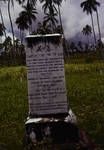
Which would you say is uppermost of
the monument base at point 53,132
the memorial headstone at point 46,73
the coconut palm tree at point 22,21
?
the coconut palm tree at point 22,21

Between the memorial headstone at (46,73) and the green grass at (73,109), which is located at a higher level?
the memorial headstone at (46,73)

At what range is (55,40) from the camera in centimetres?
1122

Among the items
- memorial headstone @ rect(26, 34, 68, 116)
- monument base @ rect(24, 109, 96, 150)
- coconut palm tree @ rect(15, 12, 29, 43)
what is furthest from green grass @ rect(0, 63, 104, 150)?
coconut palm tree @ rect(15, 12, 29, 43)

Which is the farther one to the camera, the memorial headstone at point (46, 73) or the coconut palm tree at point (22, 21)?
the coconut palm tree at point (22, 21)

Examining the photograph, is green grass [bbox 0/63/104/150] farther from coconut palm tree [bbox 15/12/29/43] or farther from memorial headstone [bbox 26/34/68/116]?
coconut palm tree [bbox 15/12/29/43]

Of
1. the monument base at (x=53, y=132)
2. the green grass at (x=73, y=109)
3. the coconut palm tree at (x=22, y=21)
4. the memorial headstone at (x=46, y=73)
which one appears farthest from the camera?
the coconut palm tree at (x=22, y=21)

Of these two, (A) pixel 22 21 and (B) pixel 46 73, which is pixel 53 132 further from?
(A) pixel 22 21

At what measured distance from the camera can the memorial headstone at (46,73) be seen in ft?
36.8

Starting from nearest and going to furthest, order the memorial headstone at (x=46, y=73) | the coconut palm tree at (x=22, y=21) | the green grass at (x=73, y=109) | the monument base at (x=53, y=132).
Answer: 1. the monument base at (x=53, y=132)
2. the memorial headstone at (x=46, y=73)
3. the green grass at (x=73, y=109)
4. the coconut palm tree at (x=22, y=21)

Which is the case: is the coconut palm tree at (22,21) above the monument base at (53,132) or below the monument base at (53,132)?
above

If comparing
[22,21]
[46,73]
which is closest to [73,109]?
[46,73]

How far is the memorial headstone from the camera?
1122 cm

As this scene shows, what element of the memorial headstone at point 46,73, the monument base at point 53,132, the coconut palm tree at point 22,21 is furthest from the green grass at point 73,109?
the coconut palm tree at point 22,21

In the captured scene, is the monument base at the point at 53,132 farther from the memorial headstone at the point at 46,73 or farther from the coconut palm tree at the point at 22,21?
the coconut palm tree at the point at 22,21
